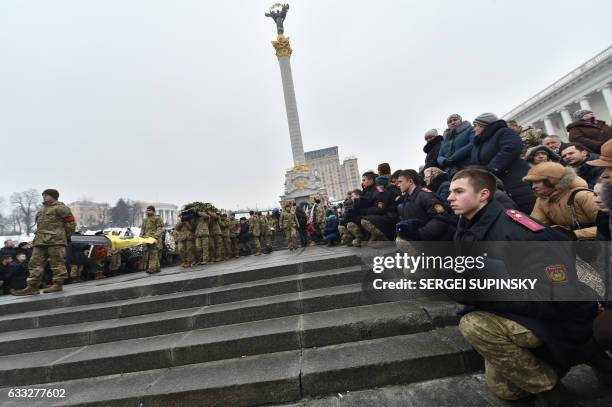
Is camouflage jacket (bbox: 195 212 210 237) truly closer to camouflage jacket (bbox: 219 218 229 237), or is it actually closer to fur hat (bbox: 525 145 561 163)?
camouflage jacket (bbox: 219 218 229 237)

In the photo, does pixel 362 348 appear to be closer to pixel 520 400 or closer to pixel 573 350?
pixel 520 400

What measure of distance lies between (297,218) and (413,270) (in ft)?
22.6

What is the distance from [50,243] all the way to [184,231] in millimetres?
3097

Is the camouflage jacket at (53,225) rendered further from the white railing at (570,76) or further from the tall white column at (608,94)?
the tall white column at (608,94)

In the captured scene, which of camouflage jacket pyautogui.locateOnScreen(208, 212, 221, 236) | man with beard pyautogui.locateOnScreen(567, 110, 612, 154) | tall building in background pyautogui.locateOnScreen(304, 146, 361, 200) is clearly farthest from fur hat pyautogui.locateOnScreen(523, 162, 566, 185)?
tall building in background pyautogui.locateOnScreen(304, 146, 361, 200)

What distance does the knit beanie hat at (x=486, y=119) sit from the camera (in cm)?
404

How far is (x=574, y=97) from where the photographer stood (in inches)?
1249

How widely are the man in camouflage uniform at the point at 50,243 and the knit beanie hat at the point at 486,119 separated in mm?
8598

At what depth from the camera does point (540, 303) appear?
5.96 ft

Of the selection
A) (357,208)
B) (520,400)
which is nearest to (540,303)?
(520,400)

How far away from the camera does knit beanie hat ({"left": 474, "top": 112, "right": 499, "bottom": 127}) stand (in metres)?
4.04

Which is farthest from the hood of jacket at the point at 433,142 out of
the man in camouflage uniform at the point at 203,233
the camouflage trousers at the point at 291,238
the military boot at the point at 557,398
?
the man in camouflage uniform at the point at 203,233

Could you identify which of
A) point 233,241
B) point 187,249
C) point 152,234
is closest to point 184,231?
point 187,249

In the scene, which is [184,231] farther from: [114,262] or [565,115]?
[565,115]
